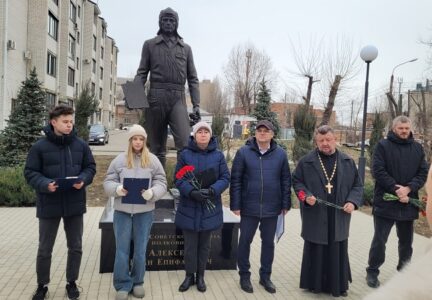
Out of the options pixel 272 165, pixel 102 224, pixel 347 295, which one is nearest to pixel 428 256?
pixel 272 165

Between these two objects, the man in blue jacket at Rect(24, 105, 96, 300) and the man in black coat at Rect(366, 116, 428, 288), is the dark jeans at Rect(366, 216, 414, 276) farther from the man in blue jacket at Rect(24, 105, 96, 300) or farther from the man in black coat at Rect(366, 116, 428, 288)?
the man in blue jacket at Rect(24, 105, 96, 300)

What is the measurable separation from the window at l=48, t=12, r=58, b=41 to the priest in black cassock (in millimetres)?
30799

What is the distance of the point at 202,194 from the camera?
4.50m

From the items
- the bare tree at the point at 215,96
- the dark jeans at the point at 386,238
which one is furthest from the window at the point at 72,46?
the dark jeans at the point at 386,238

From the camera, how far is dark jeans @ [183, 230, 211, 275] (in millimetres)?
4707

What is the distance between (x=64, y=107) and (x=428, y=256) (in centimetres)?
388

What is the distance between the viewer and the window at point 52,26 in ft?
103

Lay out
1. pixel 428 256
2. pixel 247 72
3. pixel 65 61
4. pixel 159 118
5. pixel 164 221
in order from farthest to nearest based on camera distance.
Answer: pixel 247 72 < pixel 65 61 < pixel 159 118 < pixel 164 221 < pixel 428 256

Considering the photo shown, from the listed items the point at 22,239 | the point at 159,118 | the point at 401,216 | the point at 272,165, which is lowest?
the point at 22,239

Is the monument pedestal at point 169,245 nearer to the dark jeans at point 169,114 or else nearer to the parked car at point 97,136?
the dark jeans at point 169,114

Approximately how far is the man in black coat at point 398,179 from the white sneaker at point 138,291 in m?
2.84

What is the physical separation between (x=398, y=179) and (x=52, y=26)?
32.7 m

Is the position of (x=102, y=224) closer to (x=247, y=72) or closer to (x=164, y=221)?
(x=164, y=221)

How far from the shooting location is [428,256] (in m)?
1.07
